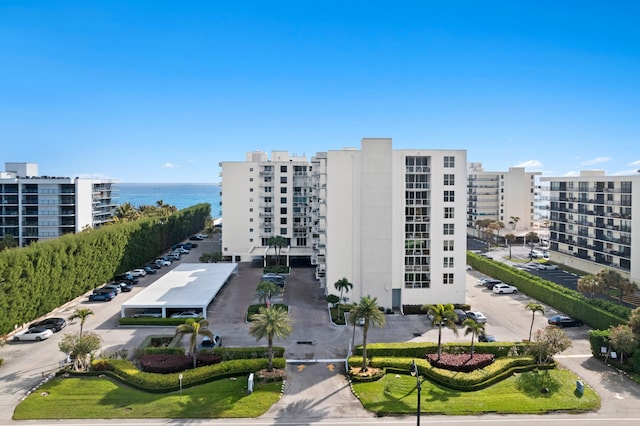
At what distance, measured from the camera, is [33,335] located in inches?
1593

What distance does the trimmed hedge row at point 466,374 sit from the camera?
31797 mm

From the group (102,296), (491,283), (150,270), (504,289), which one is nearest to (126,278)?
(150,270)

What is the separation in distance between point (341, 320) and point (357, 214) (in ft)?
40.4

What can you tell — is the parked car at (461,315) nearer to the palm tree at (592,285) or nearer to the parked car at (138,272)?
the palm tree at (592,285)

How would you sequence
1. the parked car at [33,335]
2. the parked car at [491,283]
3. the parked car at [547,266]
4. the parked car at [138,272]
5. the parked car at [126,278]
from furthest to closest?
the parked car at [547,266] < the parked car at [138,272] < the parked car at [126,278] < the parked car at [491,283] < the parked car at [33,335]

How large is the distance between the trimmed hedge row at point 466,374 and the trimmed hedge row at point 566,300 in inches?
448

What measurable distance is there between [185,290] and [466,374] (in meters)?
32.7

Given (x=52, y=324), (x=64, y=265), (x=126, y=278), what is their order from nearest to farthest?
(x=52, y=324) → (x=64, y=265) → (x=126, y=278)

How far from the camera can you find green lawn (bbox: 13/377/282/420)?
2803cm

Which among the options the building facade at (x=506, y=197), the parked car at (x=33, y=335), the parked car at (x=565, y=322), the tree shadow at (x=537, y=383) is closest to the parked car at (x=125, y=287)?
the parked car at (x=33, y=335)

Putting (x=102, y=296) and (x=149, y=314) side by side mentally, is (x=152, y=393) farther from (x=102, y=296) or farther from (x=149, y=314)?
(x=102, y=296)

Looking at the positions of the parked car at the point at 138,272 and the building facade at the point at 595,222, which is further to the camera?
the parked car at the point at 138,272

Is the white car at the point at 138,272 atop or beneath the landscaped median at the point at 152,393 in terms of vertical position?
atop

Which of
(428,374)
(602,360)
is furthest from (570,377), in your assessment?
(428,374)
